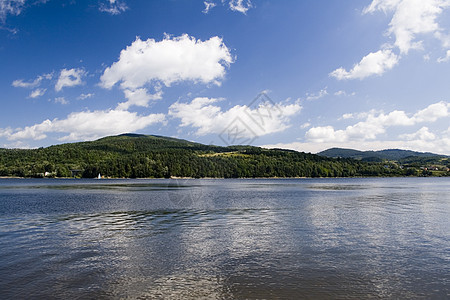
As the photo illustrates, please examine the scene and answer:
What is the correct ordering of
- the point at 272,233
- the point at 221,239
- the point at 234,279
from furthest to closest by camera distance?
the point at 272,233 → the point at 221,239 → the point at 234,279

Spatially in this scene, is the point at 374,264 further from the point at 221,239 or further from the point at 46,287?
the point at 46,287

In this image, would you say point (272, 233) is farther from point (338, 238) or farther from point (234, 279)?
point (234, 279)

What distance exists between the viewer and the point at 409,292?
13.8 metres

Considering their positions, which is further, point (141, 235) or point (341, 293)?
point (141, 235)

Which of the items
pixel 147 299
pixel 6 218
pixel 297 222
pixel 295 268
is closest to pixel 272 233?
pixel 297 222

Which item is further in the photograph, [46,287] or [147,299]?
[46,287]

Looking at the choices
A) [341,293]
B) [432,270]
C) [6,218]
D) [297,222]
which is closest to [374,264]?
[432,270]

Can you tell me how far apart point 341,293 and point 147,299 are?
830 centimetres

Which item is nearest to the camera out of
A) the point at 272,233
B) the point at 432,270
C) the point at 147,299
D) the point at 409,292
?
the point at 147,299

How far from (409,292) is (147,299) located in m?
11.4

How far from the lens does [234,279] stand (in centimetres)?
1531

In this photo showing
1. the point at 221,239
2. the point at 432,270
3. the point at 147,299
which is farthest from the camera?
the point at 221,239

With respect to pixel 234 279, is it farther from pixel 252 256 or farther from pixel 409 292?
pixel 409 292

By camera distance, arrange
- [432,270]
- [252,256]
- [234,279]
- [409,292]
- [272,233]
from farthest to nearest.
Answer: [272,233] → [252,256] → [432,270] → [234,279] → [409,292]
